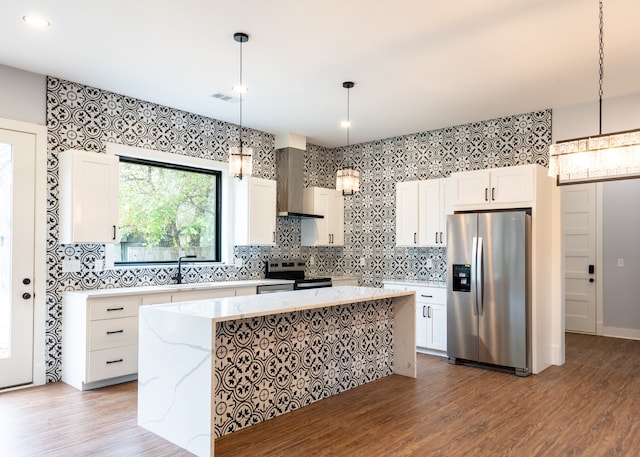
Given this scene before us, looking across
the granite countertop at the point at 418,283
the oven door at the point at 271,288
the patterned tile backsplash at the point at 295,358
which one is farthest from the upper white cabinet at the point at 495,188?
the oven door at the point at 271,288

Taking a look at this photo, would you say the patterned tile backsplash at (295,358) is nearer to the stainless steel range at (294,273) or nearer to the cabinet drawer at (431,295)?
the cabinet drawer at (431,295)

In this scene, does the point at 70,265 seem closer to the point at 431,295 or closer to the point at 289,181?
the point at 289,181

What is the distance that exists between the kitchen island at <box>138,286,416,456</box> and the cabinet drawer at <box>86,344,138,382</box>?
3.52 ft

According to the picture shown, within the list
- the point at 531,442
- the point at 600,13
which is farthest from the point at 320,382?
the point at 600,13

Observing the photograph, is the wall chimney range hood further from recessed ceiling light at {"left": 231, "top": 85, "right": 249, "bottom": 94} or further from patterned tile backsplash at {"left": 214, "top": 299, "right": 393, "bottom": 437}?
patterned tile backsplash at {"left": 214, "top": 299, "right": 393, "bottom": 437}

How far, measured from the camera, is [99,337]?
4133mm

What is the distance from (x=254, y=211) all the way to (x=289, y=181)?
0.79m

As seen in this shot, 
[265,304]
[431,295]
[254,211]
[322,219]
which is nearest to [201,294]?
[254,211]

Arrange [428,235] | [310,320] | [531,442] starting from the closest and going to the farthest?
[531,442] < [310,320] < [428,235]

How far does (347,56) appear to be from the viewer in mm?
3867

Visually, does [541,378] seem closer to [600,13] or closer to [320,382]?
[320,382]

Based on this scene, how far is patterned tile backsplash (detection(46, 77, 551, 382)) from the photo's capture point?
4.43 m

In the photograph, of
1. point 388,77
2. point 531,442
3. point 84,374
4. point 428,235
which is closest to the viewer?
point 531,442

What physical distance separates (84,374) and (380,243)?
Answer: 4.22m
